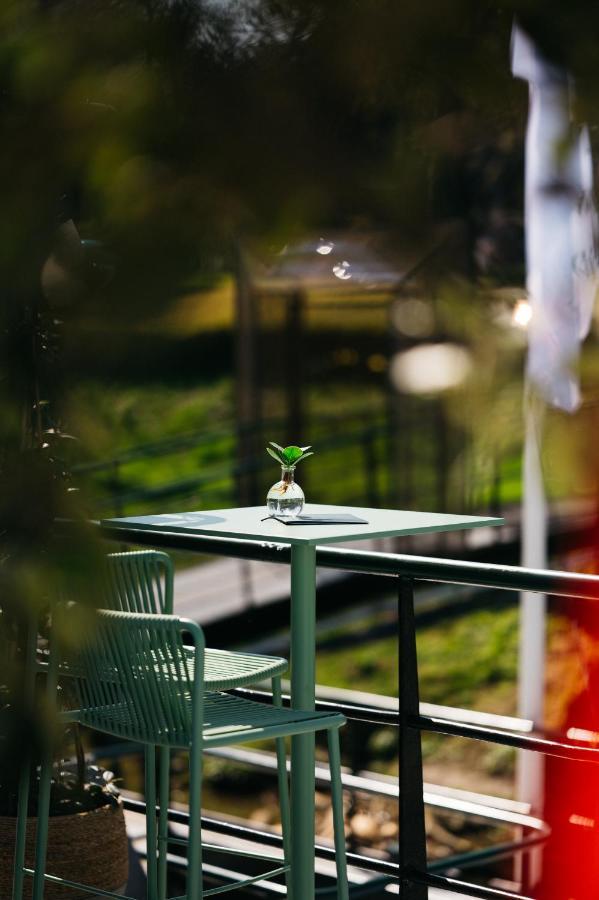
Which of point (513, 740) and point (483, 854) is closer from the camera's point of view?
point (513, 740)

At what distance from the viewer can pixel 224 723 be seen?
1787 millimetres

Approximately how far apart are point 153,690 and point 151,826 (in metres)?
0.59

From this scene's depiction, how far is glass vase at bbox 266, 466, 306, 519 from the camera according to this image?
7.50ft

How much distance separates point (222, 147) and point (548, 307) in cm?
17

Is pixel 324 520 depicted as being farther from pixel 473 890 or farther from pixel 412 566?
pixel 473 890

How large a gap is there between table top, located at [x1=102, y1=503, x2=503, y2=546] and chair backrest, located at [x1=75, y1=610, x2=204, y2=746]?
0.25m

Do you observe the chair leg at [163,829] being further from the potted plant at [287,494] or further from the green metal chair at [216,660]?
the potted plant at [287,494]

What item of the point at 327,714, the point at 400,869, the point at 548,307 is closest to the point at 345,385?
the point at 548,307

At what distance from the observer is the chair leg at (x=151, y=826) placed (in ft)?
7.21

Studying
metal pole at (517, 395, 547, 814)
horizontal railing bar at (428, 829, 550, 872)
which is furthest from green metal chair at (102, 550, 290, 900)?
metal pole at (517, 395, 547, 814)

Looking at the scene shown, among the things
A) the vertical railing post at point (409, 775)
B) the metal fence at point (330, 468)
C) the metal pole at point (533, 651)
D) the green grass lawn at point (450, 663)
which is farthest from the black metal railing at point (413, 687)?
the green grass lawn at point (450, 663)

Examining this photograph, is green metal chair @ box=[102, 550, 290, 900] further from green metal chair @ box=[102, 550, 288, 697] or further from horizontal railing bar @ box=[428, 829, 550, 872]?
horizontal railing bar @ box=[428, 829, 550, 872]

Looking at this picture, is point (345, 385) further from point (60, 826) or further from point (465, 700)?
point (465, 700)

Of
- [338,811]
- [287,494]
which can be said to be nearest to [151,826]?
[338,811]
